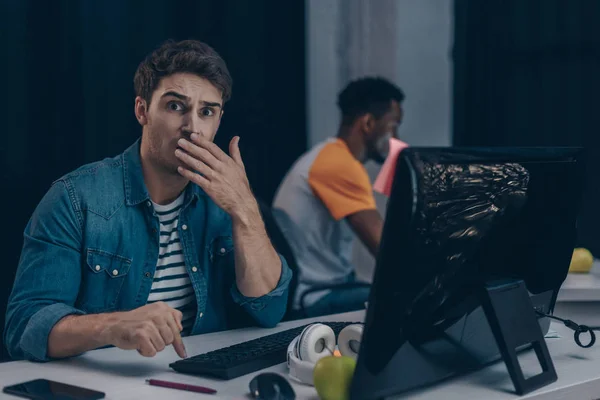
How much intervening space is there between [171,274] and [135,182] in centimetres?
21

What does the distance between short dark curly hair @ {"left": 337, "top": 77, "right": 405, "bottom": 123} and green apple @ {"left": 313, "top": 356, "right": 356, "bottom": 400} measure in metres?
2.10

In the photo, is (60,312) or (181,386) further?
(60,312)

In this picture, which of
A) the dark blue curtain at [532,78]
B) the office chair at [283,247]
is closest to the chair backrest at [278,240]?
the office chair at [283,247]

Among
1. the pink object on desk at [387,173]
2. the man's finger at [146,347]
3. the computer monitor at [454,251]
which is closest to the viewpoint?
the computer monitor at [454,251]

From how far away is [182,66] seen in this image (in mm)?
1632

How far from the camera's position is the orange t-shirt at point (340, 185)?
276cm

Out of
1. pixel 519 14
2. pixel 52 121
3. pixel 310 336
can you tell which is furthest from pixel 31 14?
pixel 519 14

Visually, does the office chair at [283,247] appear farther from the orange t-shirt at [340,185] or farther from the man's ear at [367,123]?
the man's ear at [367,123]

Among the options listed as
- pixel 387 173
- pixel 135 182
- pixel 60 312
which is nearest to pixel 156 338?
pixel 60 312

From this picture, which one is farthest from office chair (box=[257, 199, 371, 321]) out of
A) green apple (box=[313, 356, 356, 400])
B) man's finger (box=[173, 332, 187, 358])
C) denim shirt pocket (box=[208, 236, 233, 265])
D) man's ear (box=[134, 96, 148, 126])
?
green apple (box=[313, 356, 356, 400])

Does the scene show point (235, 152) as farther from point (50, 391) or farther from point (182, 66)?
point (50, 391)

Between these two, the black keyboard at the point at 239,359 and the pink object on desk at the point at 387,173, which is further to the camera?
the pink object on desk at the point at 387,173

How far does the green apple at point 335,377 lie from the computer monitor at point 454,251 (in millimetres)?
48

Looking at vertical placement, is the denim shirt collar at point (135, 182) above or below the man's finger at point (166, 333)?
above
